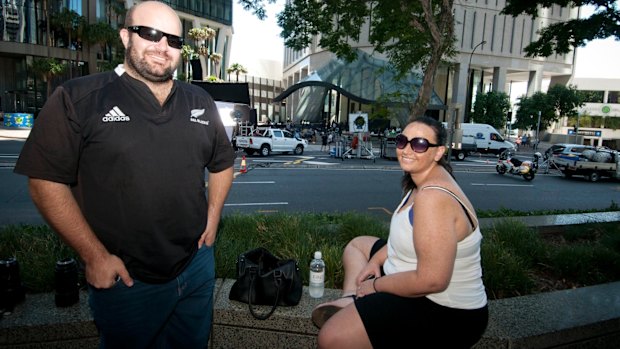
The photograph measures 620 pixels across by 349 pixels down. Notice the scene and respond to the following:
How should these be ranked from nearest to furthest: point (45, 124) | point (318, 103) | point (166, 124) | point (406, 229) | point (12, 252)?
point (45, 124)
point (166, 124)
point (406, 229)
point (12, 252)
point (318, 103)

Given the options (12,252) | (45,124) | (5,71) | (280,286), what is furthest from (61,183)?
(5,71)

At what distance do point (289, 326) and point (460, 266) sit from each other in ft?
4.13

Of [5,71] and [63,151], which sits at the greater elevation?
[5,71]

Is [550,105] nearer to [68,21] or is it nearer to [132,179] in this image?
[132,179]

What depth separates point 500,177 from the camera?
17.5 m

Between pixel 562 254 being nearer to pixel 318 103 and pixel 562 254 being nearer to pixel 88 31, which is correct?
pixel 318 103

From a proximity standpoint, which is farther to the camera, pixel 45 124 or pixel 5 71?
pixel 5 71

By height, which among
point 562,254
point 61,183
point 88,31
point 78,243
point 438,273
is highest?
point 88,31

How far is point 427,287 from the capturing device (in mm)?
1907

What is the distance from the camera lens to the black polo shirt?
5.32ft

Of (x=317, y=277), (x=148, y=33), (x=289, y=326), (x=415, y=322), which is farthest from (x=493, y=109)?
(x=148, y=33)

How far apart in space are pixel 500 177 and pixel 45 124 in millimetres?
18757

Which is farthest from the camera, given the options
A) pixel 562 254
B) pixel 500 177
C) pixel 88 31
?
pixel 88 31

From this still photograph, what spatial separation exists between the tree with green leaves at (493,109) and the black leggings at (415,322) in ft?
174
